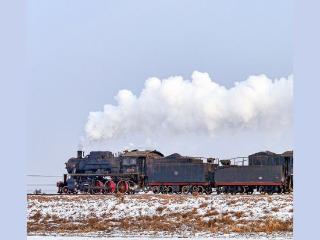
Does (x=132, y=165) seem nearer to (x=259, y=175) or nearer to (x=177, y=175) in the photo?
(x=177, y=175)

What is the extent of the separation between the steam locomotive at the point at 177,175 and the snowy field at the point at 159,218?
5.59m

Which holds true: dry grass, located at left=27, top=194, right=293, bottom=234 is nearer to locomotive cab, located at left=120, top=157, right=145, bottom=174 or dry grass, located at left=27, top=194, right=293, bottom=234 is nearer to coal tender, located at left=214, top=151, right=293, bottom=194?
coal tender, located at left=214, top=151, right=293, bottom=194

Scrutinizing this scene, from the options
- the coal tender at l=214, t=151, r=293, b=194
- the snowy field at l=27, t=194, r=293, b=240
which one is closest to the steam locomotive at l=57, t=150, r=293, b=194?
the coal tender at l=214, t=151, r=293, b=194

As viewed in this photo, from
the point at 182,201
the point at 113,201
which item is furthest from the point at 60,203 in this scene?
the point at 182,201

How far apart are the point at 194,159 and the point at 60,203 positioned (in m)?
8.96

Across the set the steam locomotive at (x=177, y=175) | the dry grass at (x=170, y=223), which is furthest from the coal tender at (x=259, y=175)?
the dry grass at (x=170, y=223)

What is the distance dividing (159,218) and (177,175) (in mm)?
9220

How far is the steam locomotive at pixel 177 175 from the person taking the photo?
28.9 metres

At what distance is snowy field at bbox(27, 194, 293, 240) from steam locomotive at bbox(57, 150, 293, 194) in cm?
559

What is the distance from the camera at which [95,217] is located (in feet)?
70.2

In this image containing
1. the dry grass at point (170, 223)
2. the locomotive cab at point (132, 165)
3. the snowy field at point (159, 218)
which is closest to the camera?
the snowy field at point (159, 218)

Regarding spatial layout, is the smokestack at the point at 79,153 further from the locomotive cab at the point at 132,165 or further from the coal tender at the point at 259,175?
the coal tender at the point at 259,175

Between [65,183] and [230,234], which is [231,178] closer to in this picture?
[65,183]

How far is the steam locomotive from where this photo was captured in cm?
2891
